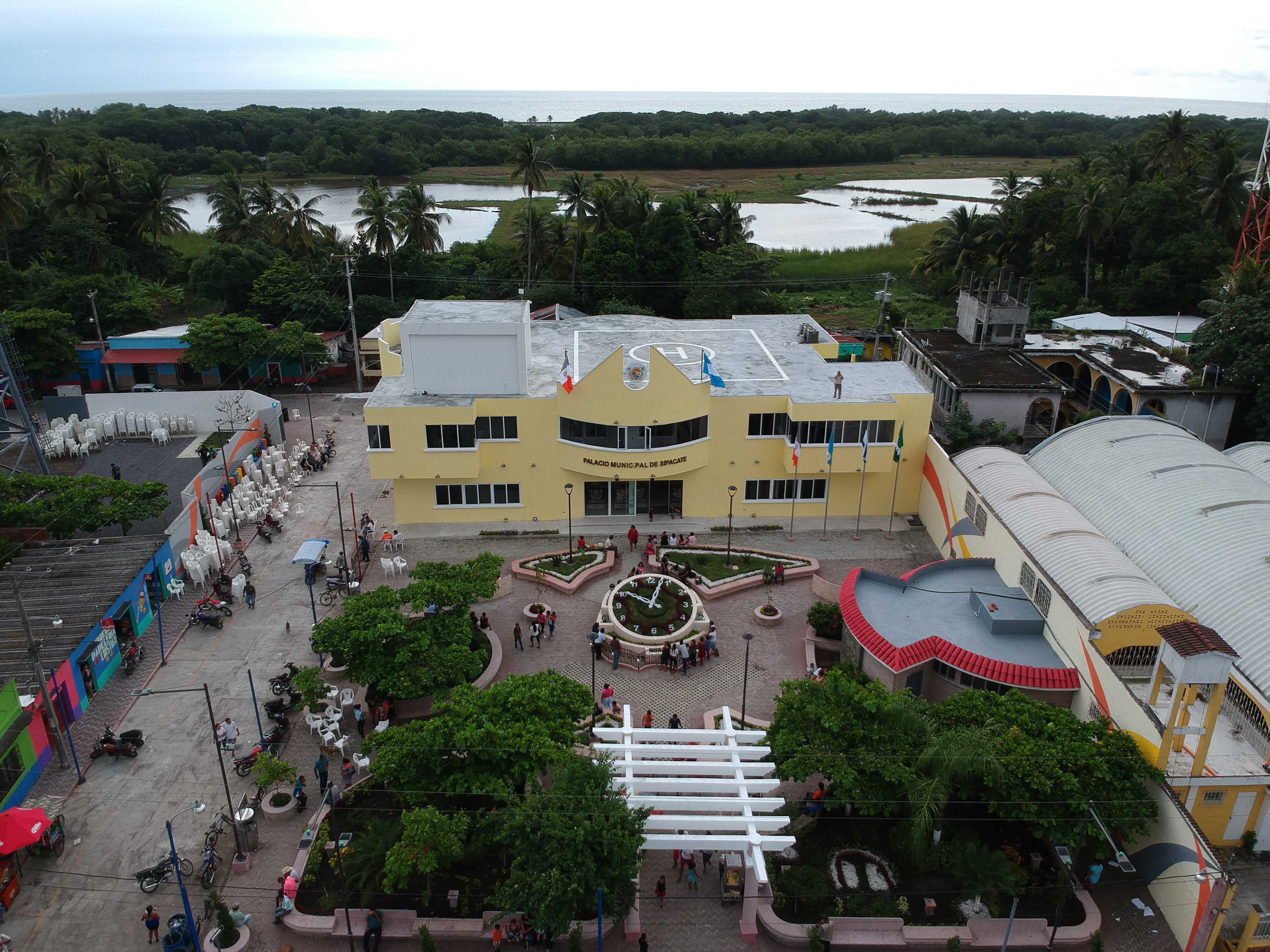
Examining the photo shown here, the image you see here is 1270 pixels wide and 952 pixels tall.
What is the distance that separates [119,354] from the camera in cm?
6059

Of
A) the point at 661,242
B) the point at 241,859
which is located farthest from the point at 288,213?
the point at 241,859

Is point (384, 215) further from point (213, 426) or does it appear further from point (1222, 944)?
point (1222, 944)

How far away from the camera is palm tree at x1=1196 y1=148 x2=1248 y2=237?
64750 mm

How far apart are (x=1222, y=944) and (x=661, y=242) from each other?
192ft

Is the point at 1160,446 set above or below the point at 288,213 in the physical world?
below

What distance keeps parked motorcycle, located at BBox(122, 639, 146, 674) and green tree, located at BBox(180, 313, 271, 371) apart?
30.6 m

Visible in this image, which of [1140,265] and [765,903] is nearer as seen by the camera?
[765,903]

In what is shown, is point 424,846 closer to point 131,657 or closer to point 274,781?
point 274,781

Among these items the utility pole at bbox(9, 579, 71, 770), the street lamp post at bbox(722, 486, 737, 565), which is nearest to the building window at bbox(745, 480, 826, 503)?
the street lamp post at bbox(722, 486, 737, 565)

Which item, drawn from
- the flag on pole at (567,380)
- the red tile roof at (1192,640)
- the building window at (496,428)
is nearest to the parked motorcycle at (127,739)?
the building window at (496,428)

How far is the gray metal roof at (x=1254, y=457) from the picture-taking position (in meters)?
35.1

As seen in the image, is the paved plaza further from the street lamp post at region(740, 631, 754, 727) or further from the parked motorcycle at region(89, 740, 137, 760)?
the parked motorcycle at region(89, 740, 137, 760)

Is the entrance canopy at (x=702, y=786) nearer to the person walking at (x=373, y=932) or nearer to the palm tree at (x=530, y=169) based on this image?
the person walking at (x=373, y=932)

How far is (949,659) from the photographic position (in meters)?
28.2
